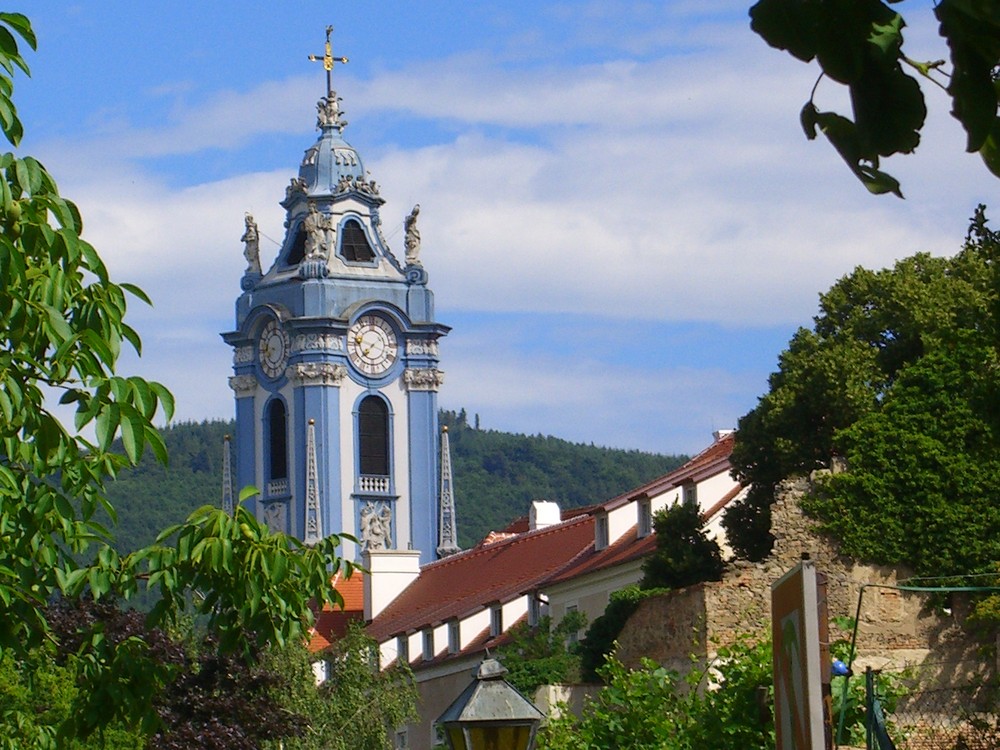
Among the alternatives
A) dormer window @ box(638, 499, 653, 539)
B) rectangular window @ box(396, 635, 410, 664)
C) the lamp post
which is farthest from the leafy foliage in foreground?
rectangular window @ box(396, 635, 410, 664)

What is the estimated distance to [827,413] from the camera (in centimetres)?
3381

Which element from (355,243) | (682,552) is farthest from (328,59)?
(682,552)

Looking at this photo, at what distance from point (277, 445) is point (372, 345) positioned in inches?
201

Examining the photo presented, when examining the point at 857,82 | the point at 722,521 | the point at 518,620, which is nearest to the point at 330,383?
the point at 518,620

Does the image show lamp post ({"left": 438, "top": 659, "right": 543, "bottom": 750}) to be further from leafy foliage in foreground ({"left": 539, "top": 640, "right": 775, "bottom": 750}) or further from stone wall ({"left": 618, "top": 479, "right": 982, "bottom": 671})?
stone wall ({"left": 618, "top": 479, "right": 982, "bottom": 671})

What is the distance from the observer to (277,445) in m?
80.4

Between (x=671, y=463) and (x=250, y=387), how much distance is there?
7956 cm

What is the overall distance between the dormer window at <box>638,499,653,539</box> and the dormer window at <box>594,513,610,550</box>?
2.12 metres

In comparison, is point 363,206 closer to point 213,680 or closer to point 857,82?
point 213,680

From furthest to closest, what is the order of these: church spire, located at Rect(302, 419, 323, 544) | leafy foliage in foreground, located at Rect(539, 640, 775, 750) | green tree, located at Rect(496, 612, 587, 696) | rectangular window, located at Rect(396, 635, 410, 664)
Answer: church spire, located at Rect(302, 419, 323, 544), rectangular window, located at Rect(396, 635, 410, 664), green tree, located at Rect(496, 612, 587, 696), leafy foliage in foreground, located at Rect(539, 640, 775, 750)

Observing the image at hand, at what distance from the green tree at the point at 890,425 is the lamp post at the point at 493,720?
19.5 m

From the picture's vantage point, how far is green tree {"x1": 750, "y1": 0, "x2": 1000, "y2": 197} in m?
3.64

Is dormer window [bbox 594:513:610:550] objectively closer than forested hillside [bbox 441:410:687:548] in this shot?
Yes

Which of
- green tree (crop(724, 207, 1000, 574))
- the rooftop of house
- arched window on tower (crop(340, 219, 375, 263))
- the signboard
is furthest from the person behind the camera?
arched window on tower (crop(340, 219, 375, 263))
